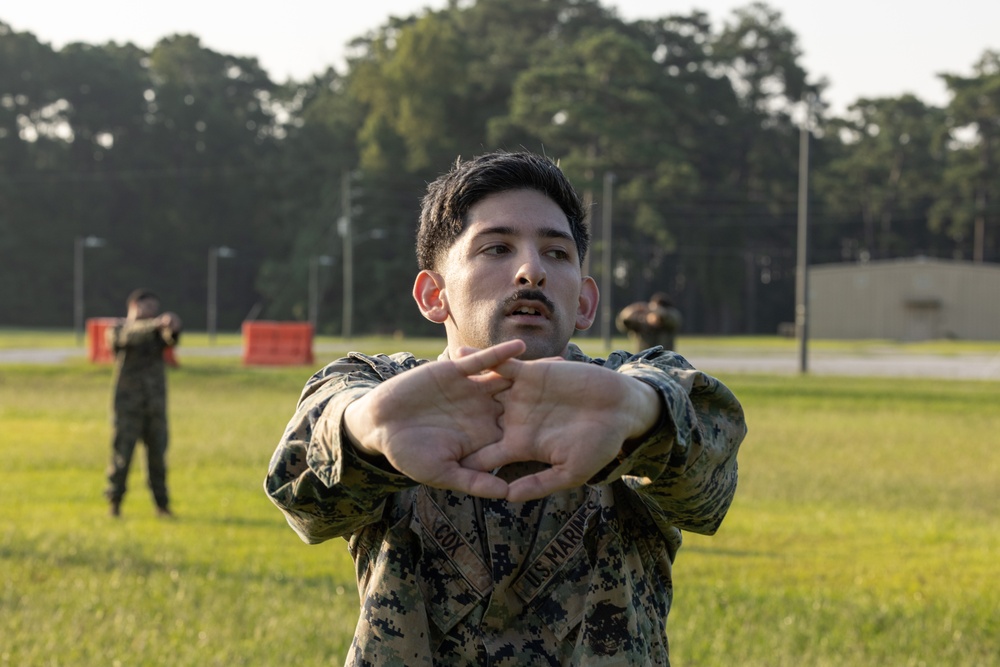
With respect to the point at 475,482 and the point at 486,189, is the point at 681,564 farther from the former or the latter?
the point at 475,482

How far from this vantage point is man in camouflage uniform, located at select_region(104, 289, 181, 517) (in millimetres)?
11383

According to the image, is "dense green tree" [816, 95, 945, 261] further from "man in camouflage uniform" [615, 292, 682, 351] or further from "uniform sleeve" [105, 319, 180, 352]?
"uniform sleeve" [105, 319, 180, 352]

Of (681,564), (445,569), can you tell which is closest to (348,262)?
(681,564)

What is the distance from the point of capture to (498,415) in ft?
6.79

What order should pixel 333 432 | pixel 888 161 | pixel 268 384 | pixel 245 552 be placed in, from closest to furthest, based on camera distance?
pixel 333 432, pixel 245 552, pixel 268 384, pixel 888 161

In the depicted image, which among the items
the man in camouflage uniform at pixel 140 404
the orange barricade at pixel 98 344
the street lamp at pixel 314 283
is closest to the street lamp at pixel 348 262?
the street lamp at pixel 314 283

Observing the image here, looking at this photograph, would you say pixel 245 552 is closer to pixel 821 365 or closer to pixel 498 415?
pixel 498 415

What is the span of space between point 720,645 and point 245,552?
4.35 meters

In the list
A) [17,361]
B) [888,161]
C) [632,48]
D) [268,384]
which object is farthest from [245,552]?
[888,161]

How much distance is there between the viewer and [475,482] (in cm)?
201

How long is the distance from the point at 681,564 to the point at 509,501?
758cm

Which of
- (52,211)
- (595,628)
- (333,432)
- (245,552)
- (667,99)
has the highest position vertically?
(667,99)

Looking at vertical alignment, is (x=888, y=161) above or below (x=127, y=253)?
above

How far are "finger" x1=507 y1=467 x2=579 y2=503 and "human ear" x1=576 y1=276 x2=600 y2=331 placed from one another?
0.69 metres
